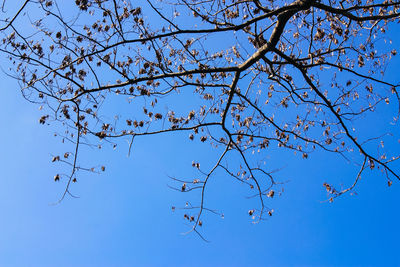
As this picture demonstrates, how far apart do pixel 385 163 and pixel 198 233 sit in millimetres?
3882

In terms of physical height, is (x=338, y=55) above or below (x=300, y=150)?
above

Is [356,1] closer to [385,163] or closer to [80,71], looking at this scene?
[385,163]

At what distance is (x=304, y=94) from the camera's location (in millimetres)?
7695

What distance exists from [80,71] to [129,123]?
1.27 meters

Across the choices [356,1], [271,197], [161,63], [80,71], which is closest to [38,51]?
[80,71]

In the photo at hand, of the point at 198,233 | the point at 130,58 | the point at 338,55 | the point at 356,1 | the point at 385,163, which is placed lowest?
the point at 198,233

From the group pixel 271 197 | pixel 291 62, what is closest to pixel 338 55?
pixel 291 62

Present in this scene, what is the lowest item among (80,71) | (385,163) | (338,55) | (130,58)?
(385,163)

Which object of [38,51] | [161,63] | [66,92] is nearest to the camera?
[161,63]

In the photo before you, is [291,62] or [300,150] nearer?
[291,62]

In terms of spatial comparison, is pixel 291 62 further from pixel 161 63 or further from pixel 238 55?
pixel 161 63

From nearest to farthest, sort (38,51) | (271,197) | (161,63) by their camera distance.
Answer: (161,63)
(38,51)
(271,197)

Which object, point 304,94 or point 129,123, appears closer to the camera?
point 129,123

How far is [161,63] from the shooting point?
5.98 meters
